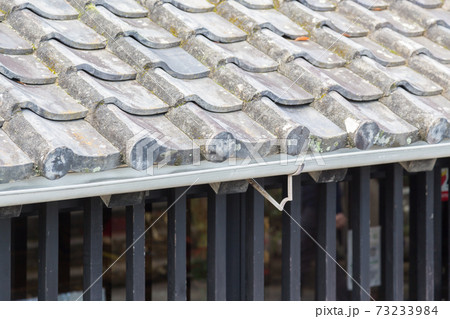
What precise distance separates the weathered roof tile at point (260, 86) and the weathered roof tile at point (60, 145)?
0.64m

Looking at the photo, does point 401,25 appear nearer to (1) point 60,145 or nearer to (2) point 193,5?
(2) point 193,5

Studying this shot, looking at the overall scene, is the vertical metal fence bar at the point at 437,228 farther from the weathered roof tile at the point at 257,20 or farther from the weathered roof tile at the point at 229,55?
the weathered roof tile at the point at 229,55

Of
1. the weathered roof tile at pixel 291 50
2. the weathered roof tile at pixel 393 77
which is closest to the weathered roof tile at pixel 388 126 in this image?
the weathered roof tile at pixel 393 77

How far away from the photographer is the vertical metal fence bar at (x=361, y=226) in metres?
3.16

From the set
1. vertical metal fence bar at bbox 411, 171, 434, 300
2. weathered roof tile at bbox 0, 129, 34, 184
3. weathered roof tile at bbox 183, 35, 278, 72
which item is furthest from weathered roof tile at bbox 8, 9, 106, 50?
vertical metal fence bar at bbox 411, 171, 434, 300

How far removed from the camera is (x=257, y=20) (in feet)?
10.4

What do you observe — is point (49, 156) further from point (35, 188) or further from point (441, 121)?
point (441, 121)

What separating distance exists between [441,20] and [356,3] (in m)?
0.46

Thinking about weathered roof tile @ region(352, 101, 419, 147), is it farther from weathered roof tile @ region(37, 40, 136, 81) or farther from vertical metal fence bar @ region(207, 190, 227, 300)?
weathered roof tile @ region(37, 40, 136, 81)

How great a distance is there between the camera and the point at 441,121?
2654 millimetres

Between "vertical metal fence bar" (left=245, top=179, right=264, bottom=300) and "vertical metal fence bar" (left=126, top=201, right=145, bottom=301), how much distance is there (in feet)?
1.58

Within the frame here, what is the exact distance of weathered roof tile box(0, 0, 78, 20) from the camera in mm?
2799

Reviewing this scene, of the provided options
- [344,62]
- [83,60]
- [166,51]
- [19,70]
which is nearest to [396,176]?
[344,62]

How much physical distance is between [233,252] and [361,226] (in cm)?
63
